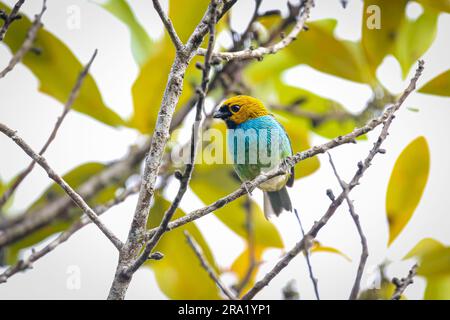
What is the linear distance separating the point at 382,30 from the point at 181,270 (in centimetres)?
180

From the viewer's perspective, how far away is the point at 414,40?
345cm

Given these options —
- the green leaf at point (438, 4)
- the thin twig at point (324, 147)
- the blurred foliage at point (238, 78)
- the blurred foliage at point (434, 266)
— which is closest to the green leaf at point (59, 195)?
the blurred foliage at point (238, 78)

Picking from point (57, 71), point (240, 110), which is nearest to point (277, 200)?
point (240, 110)

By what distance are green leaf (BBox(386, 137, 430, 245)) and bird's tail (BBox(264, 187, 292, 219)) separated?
170 cm

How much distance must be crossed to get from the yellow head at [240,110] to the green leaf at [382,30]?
1177mm

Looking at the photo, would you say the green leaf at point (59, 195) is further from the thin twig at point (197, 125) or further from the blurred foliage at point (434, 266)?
the blurred foliage at point (434, 266)

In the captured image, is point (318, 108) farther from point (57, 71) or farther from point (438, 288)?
point (57, 71)

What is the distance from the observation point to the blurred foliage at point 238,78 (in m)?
3.12

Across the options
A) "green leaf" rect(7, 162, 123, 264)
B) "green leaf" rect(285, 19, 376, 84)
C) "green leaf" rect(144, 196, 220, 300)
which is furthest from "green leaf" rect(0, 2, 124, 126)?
"green leaf" rect(285, 19, 376, 84)

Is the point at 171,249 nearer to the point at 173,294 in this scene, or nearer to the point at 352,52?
the point at 173,294

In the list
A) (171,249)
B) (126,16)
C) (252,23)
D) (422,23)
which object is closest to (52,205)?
(171,249)

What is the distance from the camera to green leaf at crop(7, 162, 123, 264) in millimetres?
3510

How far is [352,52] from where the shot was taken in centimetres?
357
